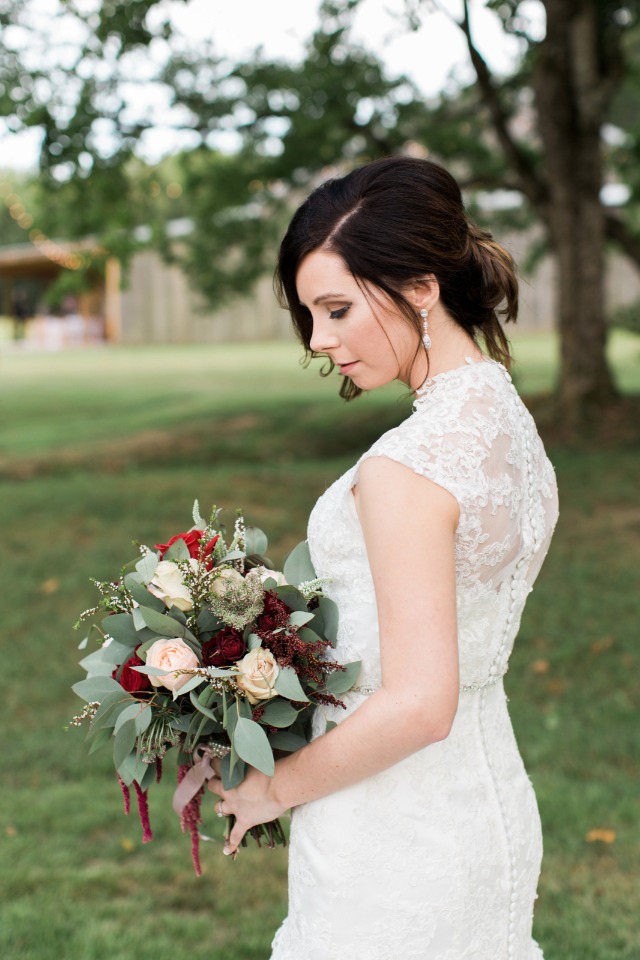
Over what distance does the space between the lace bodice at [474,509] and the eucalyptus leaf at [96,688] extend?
435 mm

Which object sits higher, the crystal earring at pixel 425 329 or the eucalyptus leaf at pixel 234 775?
the crystal earring at pixel 425 329

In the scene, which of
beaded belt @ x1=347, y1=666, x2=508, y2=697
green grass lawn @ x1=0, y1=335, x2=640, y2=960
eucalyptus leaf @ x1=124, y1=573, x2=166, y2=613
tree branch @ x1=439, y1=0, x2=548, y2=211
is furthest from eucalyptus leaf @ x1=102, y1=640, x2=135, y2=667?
tree branch @ x1=439, y1=0, x2=548, y2=211

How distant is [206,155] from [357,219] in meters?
12.0

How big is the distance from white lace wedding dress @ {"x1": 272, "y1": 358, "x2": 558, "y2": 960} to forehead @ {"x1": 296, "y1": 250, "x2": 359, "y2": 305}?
24cm

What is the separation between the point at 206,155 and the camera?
518 inches

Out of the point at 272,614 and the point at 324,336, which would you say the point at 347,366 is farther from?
the point at 272,614

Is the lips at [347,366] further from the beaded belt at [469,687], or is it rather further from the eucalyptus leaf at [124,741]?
the eucalyptus leaf at [124,741]

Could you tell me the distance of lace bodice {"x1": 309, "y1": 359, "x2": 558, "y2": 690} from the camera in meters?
1.73

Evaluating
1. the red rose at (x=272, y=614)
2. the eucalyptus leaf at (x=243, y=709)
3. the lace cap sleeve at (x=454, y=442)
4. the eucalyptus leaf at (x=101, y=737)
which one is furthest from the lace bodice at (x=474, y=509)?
the eucalyptus leaf at (x=101, y=737)

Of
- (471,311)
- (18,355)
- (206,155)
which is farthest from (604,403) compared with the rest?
(18,355)

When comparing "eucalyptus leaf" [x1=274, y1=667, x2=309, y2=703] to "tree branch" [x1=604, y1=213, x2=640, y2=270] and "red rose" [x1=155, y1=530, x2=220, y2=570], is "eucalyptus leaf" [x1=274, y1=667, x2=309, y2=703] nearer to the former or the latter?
"red rose" [x1=155, y1=530, x2=220, y2=570]

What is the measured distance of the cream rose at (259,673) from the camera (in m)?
1.85

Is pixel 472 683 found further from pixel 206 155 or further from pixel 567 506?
pixel 206 155

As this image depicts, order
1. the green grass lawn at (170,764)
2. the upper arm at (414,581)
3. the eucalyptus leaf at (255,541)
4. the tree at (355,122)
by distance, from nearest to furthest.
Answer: the upper arm at (414,581) < the eucalyptus leaf at (255,541) < the green grass lawn at (170,764) < the tree at (355,122)
